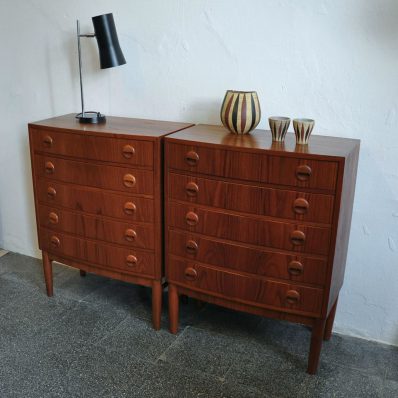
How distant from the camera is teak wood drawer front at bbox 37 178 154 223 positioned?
6.40ft

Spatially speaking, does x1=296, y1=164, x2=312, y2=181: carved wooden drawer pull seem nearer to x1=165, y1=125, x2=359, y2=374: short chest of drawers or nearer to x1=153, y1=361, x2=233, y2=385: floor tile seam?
x1=165, y1=125, x2=359, y2=374: short chest of drawers

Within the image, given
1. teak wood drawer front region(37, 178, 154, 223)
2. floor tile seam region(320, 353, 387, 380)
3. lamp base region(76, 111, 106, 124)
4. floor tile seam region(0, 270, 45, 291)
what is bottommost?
floor tile seam region(0, 270, 45, 291)

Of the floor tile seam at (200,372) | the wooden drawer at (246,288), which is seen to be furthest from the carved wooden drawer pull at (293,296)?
the floor tile seam at (200,372)

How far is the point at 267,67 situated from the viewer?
1942 millimetres

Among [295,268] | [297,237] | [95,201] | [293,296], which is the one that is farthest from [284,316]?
[95,201]

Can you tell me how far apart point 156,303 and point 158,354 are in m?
0.22

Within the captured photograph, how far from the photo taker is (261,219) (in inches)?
67.2

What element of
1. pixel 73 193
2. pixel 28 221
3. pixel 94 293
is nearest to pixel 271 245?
pixel 73 193

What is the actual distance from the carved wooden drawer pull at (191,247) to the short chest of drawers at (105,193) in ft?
0.46

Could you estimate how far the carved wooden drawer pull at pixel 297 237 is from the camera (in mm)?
1668

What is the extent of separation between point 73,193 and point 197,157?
2.15 feet

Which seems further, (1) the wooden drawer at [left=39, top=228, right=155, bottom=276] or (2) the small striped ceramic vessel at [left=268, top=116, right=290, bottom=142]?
(1) the wooden drawer at [left=39, top=228, right=155, bottom=276]

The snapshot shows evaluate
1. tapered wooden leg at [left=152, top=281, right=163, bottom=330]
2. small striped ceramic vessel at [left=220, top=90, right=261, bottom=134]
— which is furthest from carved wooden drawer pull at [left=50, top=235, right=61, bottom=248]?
small striped ceramic vessel at [left=220, top=90, right=261, bottom=134]

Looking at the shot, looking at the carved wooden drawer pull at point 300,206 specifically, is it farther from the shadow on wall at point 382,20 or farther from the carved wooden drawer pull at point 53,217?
the carved wooden drawer pull at point 53,217
